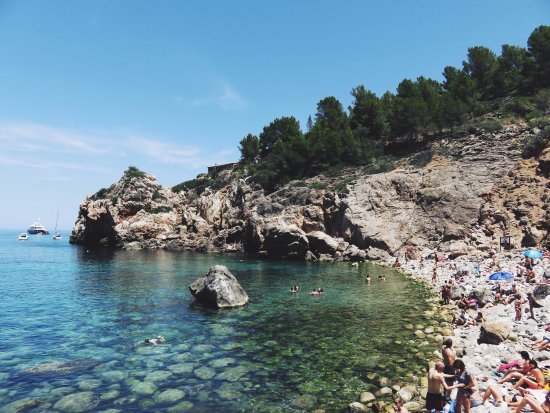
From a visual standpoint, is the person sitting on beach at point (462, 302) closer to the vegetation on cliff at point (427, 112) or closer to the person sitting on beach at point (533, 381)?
the person sitting on beach at point (533, 381)

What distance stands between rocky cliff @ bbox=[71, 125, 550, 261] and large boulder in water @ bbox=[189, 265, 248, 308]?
32.5 meters

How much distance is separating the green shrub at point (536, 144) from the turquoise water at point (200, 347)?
3691 cm

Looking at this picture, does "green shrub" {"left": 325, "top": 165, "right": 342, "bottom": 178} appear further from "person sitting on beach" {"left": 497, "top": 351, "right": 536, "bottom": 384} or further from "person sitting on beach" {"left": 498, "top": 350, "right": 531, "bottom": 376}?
"person sitting on beach" {"left": 497, "top": 351, "right": 536, "bottom": 384}

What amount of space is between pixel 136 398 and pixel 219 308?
1392 cm

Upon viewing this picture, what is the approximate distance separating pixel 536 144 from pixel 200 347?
58734mm

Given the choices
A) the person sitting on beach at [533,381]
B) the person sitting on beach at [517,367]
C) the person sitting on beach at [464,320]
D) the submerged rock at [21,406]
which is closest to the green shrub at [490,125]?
the person sitting on beach at [464,320]

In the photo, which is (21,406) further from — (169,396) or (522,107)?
(522,107)

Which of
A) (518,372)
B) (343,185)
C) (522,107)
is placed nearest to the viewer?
(518,372)

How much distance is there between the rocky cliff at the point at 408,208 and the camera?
52188 mm

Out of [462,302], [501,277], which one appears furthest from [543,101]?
[462,302]

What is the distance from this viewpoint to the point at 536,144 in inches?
2173

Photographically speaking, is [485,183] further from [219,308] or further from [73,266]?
[73,266]

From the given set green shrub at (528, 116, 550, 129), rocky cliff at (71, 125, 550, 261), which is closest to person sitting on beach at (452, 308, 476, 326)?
rocky cliff at (71, 125, 550, 261)

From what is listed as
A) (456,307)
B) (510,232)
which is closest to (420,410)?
(456,307)
